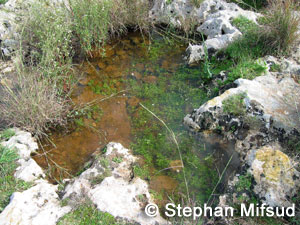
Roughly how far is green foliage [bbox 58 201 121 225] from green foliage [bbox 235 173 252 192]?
4.57 feet

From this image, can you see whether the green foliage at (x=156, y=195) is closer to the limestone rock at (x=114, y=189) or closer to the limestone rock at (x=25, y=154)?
the limestone rock at (x=114, y=189)

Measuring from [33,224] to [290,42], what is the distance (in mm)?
4779

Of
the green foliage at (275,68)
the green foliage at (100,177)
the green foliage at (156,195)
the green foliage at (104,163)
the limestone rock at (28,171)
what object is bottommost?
the green foliage at (156,195)

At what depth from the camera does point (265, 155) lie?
3461 mm

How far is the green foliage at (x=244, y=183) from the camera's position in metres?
3.32

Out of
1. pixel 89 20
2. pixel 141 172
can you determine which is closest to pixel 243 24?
pixel 89 20

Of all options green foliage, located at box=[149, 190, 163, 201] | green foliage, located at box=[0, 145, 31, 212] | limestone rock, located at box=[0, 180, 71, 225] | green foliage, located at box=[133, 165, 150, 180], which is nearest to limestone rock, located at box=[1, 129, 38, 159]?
green foliage, located at box=[0, 145, 31, 212]

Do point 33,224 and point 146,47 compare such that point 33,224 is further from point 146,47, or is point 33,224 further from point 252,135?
point 146,47

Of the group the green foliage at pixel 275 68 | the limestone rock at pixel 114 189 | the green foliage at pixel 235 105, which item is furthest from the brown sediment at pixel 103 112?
the green foliage at pixel 275 68

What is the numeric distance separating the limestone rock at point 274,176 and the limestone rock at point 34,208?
2.11 m

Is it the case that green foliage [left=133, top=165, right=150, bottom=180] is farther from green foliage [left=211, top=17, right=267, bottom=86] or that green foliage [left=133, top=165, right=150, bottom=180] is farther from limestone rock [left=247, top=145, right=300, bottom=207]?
green foliage [left=211, top=17, right=267, bottom=86]

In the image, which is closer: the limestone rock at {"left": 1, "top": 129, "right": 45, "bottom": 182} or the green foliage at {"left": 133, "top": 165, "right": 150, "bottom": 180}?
the limestone rock at {"left": 1, "top": 129, "right": 45, "bottom": 182}

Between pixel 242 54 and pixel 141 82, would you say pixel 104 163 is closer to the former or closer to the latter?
pixel 141 82

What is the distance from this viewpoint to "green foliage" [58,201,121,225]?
315 cm
